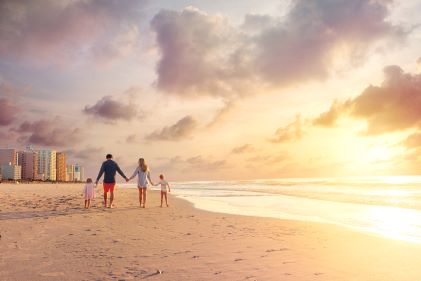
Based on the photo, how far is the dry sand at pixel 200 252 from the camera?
257 inches

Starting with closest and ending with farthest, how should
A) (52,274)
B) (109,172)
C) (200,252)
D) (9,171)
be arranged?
1. (52,274)
2. (200,252)
3. (109,172)
4. (9,171)

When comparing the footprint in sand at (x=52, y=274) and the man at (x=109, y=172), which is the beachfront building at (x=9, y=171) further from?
the footprint in sand at (x=52, y=274)

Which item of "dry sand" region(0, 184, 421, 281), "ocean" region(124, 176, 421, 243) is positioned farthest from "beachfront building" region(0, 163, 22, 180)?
"dry sand" region(0, 184, 421, 281)

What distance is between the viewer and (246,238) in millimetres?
9992

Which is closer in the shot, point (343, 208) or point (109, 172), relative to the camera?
point (109, 172)

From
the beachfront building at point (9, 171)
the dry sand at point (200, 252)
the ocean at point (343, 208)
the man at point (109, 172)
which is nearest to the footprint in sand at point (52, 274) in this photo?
the dry sand at point (200, 252)

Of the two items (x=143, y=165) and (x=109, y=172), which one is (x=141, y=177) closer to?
(x=143, y=165)

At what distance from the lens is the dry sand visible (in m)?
6.54

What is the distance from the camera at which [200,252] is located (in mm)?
8273

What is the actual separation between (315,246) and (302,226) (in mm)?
3477

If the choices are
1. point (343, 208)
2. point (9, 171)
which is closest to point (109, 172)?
point (343, 208)

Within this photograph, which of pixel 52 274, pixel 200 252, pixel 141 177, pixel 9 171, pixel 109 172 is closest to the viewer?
pixel 52 274

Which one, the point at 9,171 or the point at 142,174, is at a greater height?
the point at 9,171

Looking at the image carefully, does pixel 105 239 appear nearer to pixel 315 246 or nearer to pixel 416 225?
pixel 315 246
